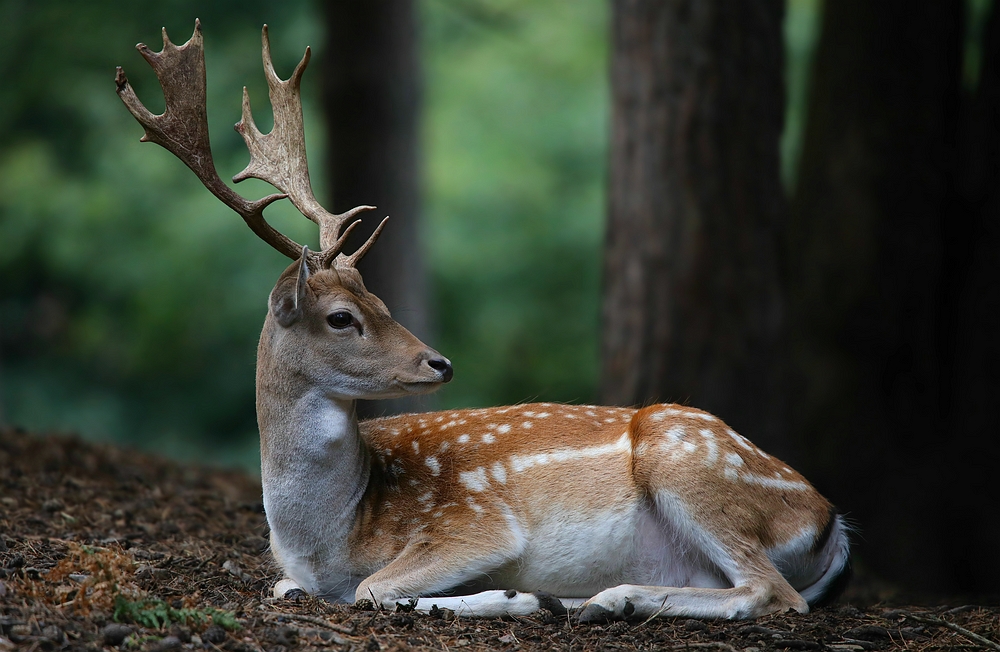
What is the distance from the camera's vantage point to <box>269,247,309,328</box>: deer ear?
14.8 feet

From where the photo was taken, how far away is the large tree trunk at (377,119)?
30.6 feet

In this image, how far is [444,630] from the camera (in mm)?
4020

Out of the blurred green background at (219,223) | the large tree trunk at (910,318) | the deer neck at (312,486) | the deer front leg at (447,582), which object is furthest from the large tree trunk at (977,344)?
the deer neck at (312,486)

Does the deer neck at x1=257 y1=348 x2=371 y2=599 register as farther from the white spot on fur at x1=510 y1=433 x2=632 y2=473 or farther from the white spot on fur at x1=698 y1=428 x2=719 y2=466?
the white spot on fur at x1=698 y1=428 x2=719 y2=466

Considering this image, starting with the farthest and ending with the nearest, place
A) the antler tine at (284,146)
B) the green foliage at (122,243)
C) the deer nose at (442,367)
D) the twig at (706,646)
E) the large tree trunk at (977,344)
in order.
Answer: the green foliage at (122,243) → the large tree trunk at (977,344) → the antler tine at (284,146) → the deer nose at (442,367) → the twig at (706,646)

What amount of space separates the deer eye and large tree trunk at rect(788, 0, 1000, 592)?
505 cm

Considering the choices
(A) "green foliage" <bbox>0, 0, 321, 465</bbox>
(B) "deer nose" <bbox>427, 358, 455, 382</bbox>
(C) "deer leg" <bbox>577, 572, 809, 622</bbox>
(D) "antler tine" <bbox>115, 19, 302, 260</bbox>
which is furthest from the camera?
(A) "green foliage" <bbox>0, 0, 321, 465</bbox>

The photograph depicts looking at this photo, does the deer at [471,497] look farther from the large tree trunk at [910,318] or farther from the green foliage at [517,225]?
the green foliage at [517,225]

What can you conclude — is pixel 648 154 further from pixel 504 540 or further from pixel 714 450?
pixel 504 540

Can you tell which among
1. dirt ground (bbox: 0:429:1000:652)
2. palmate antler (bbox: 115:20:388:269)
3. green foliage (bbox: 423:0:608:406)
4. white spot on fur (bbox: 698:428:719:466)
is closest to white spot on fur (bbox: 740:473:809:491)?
white spot on fur (bbox: 698:428:719:466)

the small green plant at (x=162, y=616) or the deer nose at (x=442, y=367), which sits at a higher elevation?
the deer nose at (x=442, y=367)

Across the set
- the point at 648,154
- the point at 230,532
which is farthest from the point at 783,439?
the point at 230,532

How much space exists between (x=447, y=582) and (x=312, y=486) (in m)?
0.72

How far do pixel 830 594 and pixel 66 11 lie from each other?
32.6 ft
